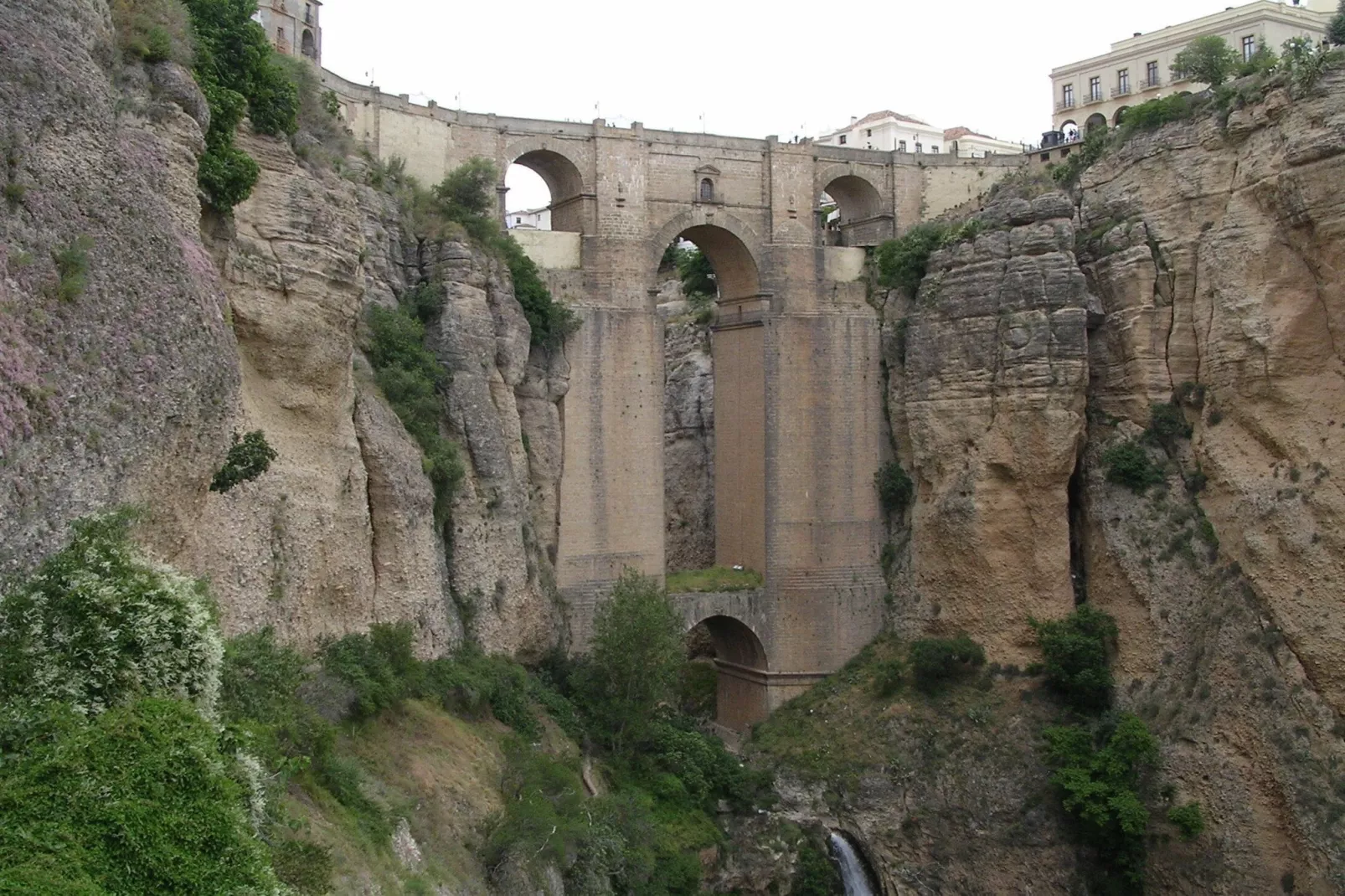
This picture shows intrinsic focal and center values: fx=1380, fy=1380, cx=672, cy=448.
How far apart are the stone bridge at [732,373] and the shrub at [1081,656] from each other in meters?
5.19

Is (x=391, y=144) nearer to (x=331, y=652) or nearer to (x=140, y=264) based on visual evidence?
(x=331, y=652)

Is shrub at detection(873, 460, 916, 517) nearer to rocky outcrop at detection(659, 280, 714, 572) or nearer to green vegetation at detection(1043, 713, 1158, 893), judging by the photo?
rocky outcrop at detection(659, 280, 714, 572)

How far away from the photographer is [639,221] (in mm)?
34375

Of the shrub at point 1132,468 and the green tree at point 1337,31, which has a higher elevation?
the green tree at point 1337,31

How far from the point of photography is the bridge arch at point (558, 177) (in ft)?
111

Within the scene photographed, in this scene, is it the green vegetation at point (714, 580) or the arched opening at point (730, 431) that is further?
the arched opening at point (730, 431)

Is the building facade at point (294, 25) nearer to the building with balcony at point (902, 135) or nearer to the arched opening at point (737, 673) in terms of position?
the arched opening at point (737, 673)

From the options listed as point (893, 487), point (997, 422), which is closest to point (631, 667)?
point (893, 487)

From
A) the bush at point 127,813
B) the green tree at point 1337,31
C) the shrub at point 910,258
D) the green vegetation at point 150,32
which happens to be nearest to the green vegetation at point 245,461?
the green vegetation at point 150,32

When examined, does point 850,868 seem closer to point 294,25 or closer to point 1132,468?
point 1132,468

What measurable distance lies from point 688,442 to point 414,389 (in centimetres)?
1662

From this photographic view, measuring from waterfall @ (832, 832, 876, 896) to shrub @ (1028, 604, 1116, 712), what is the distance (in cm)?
598

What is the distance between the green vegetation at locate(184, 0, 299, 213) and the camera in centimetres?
1733

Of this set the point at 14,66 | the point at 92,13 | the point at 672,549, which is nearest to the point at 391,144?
the point at 672,549
